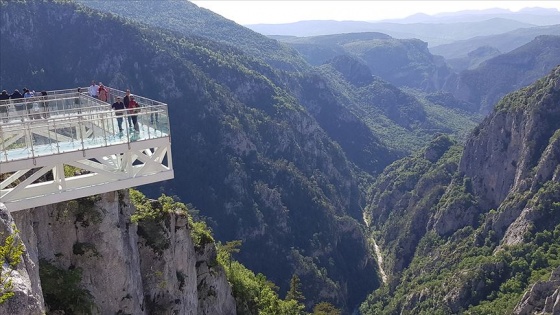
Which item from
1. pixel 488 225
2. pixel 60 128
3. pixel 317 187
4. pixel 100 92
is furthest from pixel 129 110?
pixel 317 187

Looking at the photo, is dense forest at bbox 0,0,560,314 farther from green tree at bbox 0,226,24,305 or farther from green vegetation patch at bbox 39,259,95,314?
green tree at bbox 0,226,24,305

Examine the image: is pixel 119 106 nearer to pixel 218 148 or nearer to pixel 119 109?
pixel 119 109

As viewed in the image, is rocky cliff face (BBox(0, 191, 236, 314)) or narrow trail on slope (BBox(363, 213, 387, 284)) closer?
rocky cliff face (BBox(0, 191, 236, 314))

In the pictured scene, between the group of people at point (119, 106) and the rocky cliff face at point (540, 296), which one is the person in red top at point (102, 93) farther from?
the rocky cliff face at point (540, 296)

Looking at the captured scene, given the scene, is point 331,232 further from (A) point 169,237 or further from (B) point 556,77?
(A) point 169,237

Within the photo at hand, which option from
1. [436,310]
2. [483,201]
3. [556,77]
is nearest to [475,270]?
[436,310]

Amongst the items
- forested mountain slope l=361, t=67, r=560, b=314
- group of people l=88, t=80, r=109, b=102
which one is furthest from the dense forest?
group of people l=88, t=80, r=109, b=102
